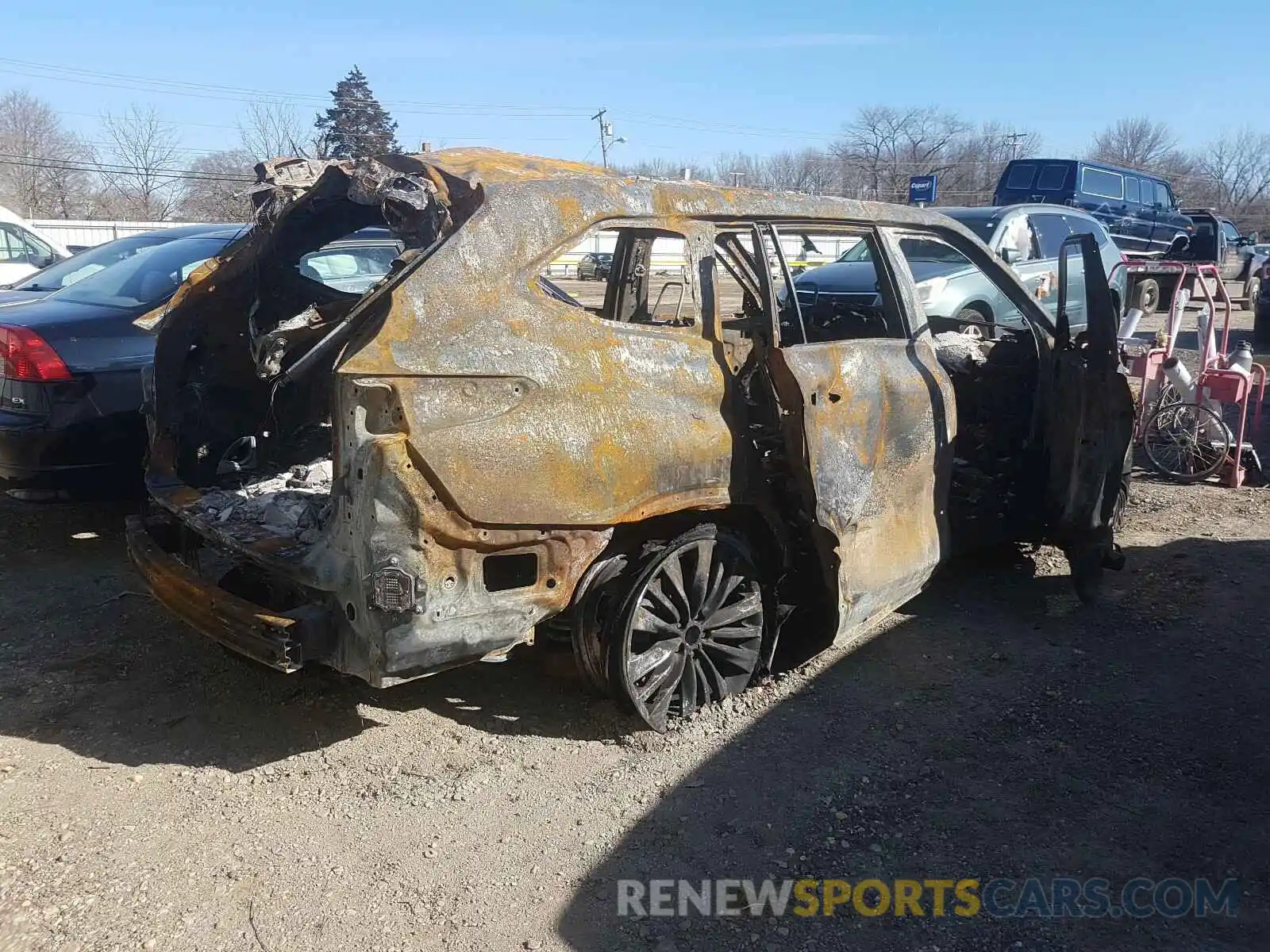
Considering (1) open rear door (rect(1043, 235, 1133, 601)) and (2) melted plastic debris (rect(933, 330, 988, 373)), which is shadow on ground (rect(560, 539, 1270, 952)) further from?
(2) melted plastic debris (rect(933, 330, 988, 373))

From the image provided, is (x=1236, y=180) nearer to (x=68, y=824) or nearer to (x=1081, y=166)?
(x=1081, y=166)

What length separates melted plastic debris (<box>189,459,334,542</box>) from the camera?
3.55 meters

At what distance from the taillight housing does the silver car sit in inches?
214

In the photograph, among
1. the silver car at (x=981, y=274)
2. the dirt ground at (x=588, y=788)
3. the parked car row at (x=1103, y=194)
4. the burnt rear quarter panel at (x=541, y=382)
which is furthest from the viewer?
the parked car row at (x=1103, y=194)

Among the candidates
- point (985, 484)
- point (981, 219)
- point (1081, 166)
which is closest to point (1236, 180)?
point (1081, 166)

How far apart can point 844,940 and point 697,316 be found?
203cm

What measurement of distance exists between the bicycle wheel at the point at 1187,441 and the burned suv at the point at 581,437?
301cm

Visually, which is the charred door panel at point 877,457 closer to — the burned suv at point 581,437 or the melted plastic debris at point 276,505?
the burned suv at point 581,437

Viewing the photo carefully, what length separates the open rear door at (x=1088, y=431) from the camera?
432cm

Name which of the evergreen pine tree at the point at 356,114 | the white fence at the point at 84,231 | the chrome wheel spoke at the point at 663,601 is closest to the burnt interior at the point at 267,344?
the chrome wheel spoke at the point at 663,601

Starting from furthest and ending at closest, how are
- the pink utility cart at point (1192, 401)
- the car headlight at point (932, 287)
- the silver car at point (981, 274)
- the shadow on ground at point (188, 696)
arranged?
1. the silver car at point (981, 274)
2. the car headlight at point (932, 287)
3. the pink utility cart at point (1192, 401)
4. the shadow on ground at point (188, 696)

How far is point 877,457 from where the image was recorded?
149 inches

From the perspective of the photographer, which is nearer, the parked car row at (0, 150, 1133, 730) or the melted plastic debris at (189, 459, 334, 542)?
the parked car row at (0, 150, 1133, 730)

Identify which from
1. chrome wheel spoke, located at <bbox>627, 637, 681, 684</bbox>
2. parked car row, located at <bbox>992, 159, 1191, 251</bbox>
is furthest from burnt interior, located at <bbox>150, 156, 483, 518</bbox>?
parked car row, located at <bbox>992, 159, 1191, 251</bbox>
